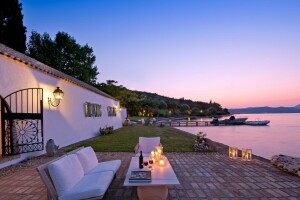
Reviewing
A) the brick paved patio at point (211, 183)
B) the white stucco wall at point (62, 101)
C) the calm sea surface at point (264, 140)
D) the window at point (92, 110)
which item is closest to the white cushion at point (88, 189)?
the brick paved patio at point (211, 183)

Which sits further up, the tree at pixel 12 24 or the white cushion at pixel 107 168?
the tree at pixel 12 24

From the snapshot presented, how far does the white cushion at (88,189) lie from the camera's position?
311 centimetres

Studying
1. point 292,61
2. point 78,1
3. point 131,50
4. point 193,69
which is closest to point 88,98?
point 78,1

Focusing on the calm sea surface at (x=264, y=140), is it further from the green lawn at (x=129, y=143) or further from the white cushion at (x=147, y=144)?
the white cushion at (x=147, y=144)

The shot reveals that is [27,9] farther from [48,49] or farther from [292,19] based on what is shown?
[292,19]

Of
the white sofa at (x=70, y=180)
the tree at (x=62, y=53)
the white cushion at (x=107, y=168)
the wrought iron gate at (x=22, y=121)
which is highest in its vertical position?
the tree at (x=62, y=53)

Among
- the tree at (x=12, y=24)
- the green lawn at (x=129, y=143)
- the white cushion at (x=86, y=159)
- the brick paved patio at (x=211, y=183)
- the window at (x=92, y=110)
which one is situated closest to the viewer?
the brick paved patio at (x=211, y=183)

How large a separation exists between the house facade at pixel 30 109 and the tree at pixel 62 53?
666 inches

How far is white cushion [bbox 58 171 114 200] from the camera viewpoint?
311cm

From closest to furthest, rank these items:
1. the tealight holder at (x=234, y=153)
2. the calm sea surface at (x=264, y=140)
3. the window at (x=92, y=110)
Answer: the tealight holder at (x=234, y=153), the calm sea surface at (x=264, y=140), the window at (x=92, y=110)

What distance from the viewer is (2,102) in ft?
21.7

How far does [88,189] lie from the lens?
3215 mm

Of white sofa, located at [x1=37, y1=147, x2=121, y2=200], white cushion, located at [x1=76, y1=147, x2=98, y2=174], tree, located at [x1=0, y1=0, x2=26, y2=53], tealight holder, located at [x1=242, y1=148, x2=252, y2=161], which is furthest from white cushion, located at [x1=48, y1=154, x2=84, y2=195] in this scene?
tree, located at [x1=0, y1=0, x2=26, y2=53]

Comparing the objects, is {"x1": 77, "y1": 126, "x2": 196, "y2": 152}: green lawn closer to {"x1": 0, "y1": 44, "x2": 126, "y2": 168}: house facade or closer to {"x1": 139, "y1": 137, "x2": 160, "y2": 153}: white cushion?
{"x1": 0, "y1": 44, "x2": 126, "y2": 168}: house facade
